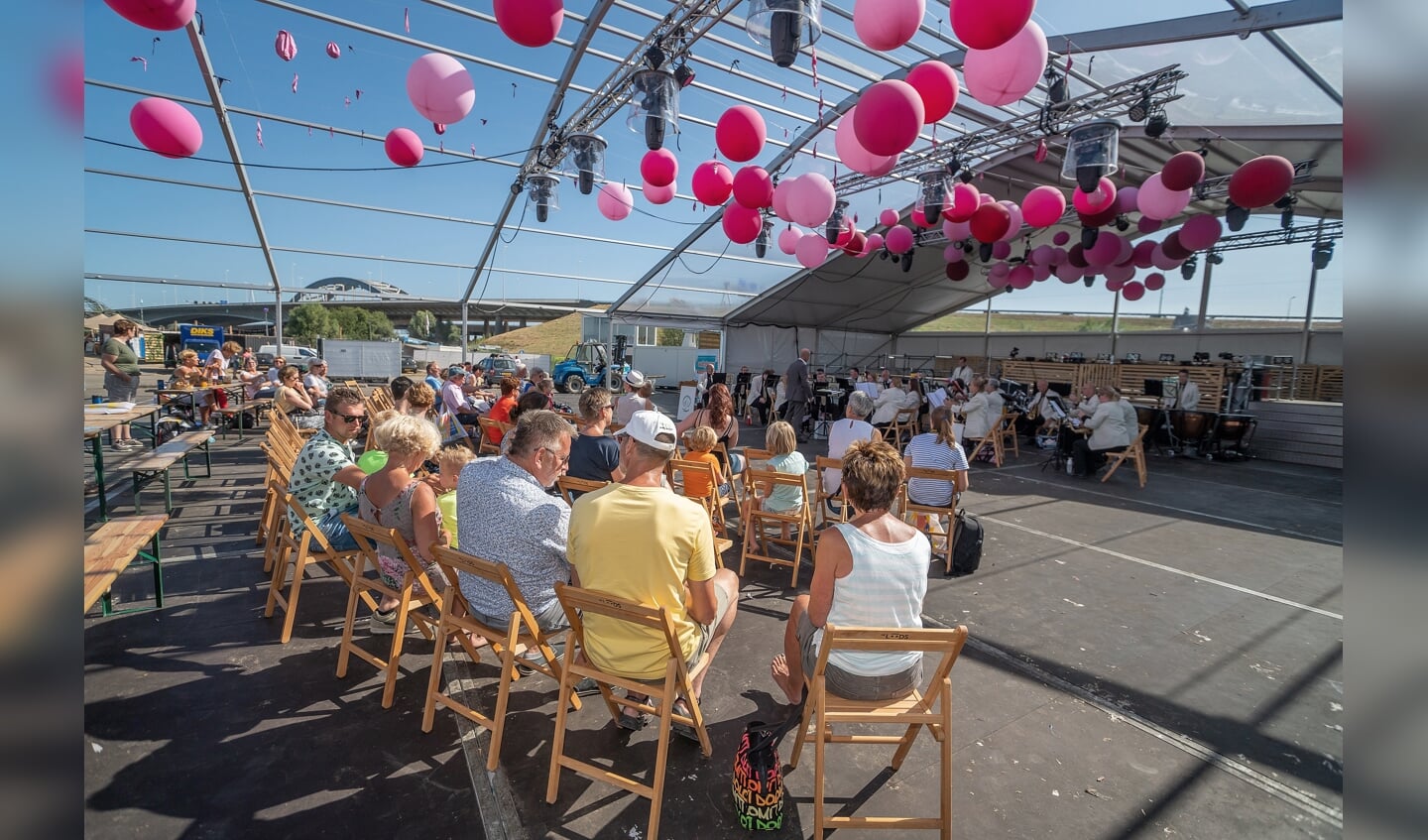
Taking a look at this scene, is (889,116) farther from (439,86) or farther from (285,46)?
(285,46)

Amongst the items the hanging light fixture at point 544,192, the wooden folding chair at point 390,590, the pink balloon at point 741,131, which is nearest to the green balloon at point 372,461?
the wooden folding chair at point 390,590

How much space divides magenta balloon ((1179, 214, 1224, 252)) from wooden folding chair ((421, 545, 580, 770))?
1094 cm

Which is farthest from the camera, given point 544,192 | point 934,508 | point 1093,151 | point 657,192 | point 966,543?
point 544,192

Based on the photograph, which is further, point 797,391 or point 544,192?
point 797,391

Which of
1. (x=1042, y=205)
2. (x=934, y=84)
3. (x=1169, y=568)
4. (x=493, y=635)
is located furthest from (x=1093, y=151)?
(x=493, y=635)

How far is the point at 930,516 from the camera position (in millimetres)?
5086

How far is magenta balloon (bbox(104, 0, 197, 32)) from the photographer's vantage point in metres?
3.73

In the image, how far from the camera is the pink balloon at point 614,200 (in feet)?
31.0

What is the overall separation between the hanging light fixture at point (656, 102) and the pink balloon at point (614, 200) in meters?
2.57

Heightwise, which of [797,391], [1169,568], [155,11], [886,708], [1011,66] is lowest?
[1169,568]

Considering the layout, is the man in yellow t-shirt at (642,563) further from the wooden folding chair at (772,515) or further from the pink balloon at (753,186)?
the pink balloon at (753,186)

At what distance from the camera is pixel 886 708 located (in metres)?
2.28

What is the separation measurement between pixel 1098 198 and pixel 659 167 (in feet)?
20.5

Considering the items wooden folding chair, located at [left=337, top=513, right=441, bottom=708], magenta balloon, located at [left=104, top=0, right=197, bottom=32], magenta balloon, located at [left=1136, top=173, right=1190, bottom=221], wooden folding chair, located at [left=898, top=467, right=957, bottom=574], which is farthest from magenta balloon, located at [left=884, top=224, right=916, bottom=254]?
wooden folding chair, located at [left=337, top=513, right=441, bottom=708]
